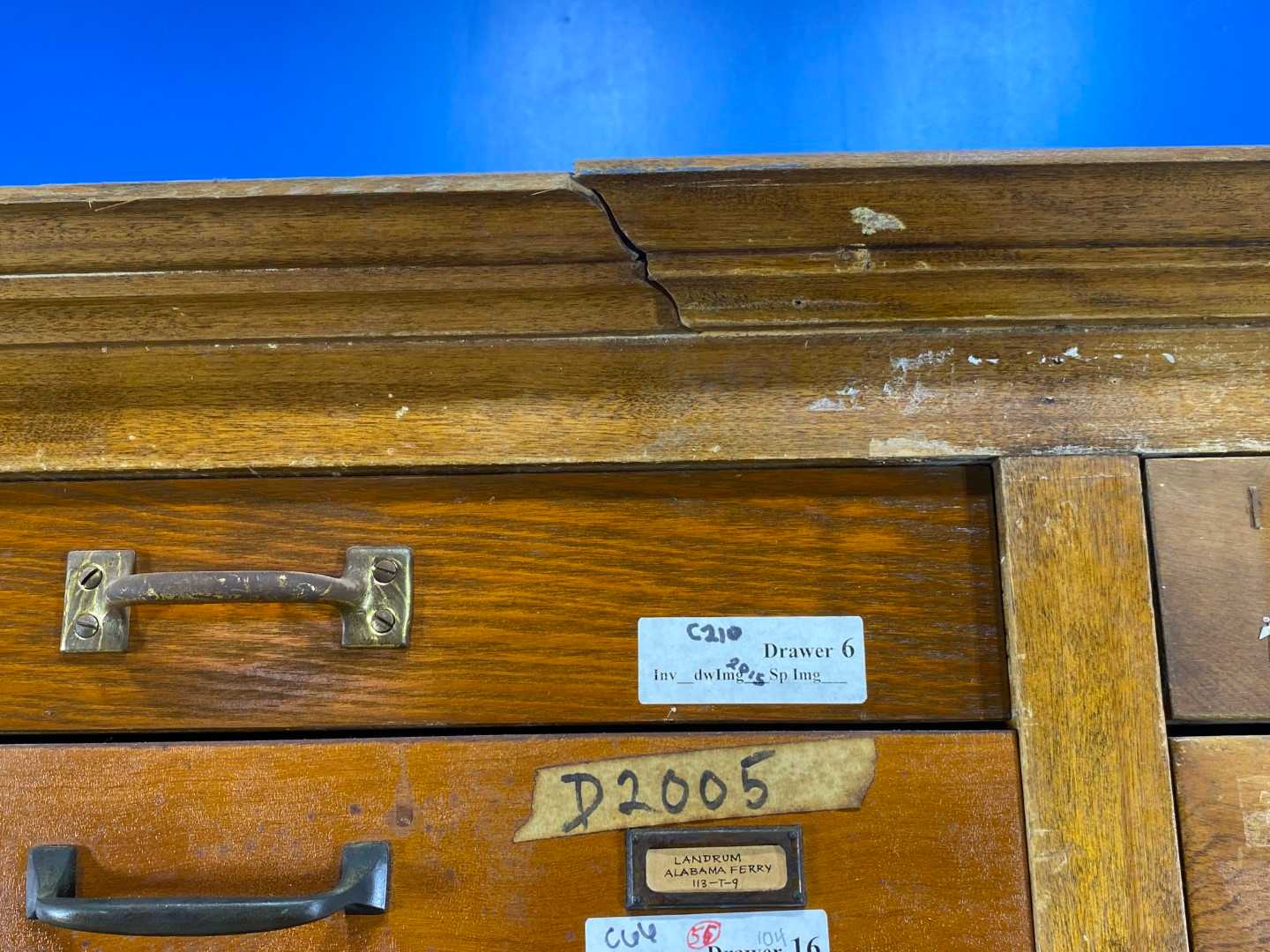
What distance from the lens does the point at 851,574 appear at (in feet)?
1.74

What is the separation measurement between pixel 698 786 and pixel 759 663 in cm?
8

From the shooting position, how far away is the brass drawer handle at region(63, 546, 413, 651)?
0.50 m

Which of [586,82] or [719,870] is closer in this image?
[719,870]

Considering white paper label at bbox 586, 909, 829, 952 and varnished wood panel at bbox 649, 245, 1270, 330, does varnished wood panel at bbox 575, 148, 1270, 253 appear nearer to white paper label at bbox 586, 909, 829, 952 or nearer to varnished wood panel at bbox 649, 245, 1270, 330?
varnished wood panel at bbox 649, 245, 1270, 330

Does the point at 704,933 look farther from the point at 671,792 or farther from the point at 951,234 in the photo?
the point at 951,234

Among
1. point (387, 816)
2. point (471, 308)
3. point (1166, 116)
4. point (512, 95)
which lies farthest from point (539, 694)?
point (1166, 116)

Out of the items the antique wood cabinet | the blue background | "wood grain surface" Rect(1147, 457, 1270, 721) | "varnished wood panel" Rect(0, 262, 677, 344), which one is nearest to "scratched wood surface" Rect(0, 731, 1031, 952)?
the antique wood cabinet

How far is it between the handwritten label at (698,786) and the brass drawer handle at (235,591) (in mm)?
131

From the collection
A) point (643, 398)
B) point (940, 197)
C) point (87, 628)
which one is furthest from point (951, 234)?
point (87, 628)

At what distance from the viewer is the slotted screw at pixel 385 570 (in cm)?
53

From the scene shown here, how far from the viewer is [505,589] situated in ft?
1.76

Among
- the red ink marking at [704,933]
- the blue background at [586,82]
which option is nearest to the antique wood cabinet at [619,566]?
the red ink marking at [704,933]

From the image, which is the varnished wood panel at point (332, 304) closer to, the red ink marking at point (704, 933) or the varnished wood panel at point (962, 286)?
the varnished wood panel at point (962, 286)

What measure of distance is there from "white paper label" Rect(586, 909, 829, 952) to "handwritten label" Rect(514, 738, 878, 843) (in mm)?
52
